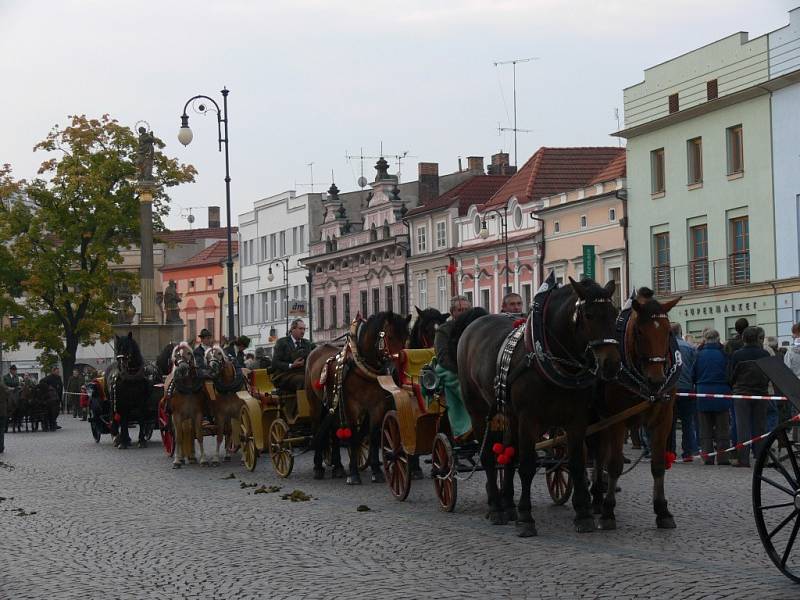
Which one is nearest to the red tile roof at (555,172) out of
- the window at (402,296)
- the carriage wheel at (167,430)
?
the window at (402,296)

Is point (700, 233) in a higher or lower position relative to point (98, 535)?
higher

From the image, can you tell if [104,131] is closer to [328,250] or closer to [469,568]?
[328,250]

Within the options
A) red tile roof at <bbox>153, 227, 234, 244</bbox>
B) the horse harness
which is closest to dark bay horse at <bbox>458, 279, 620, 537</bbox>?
the horse harness

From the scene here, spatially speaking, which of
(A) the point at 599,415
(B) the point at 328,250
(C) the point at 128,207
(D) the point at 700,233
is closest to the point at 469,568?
(A) the point at 599,415

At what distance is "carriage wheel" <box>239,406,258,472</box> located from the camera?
2003 centimetres

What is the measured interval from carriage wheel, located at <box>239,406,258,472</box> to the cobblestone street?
2306mm

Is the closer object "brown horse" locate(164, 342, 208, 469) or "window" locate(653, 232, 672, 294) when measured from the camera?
"brown horse" locate(164, 342, 208, 469)

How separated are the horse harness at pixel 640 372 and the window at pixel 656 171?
130 ft

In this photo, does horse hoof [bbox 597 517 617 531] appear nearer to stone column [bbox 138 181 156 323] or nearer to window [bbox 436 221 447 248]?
stone column [bbox 138 181 156 323]

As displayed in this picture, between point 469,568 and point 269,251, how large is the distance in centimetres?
8380

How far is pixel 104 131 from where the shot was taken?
56281mm

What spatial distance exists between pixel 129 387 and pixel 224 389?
5435mm

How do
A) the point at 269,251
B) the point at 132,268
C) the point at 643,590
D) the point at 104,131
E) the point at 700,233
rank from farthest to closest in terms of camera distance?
the point at 132,268 < the point at 269,251 < the point at 104,131 < the point at 700,233 < the point at 643,590

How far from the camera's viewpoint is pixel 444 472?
13961 millimetres
